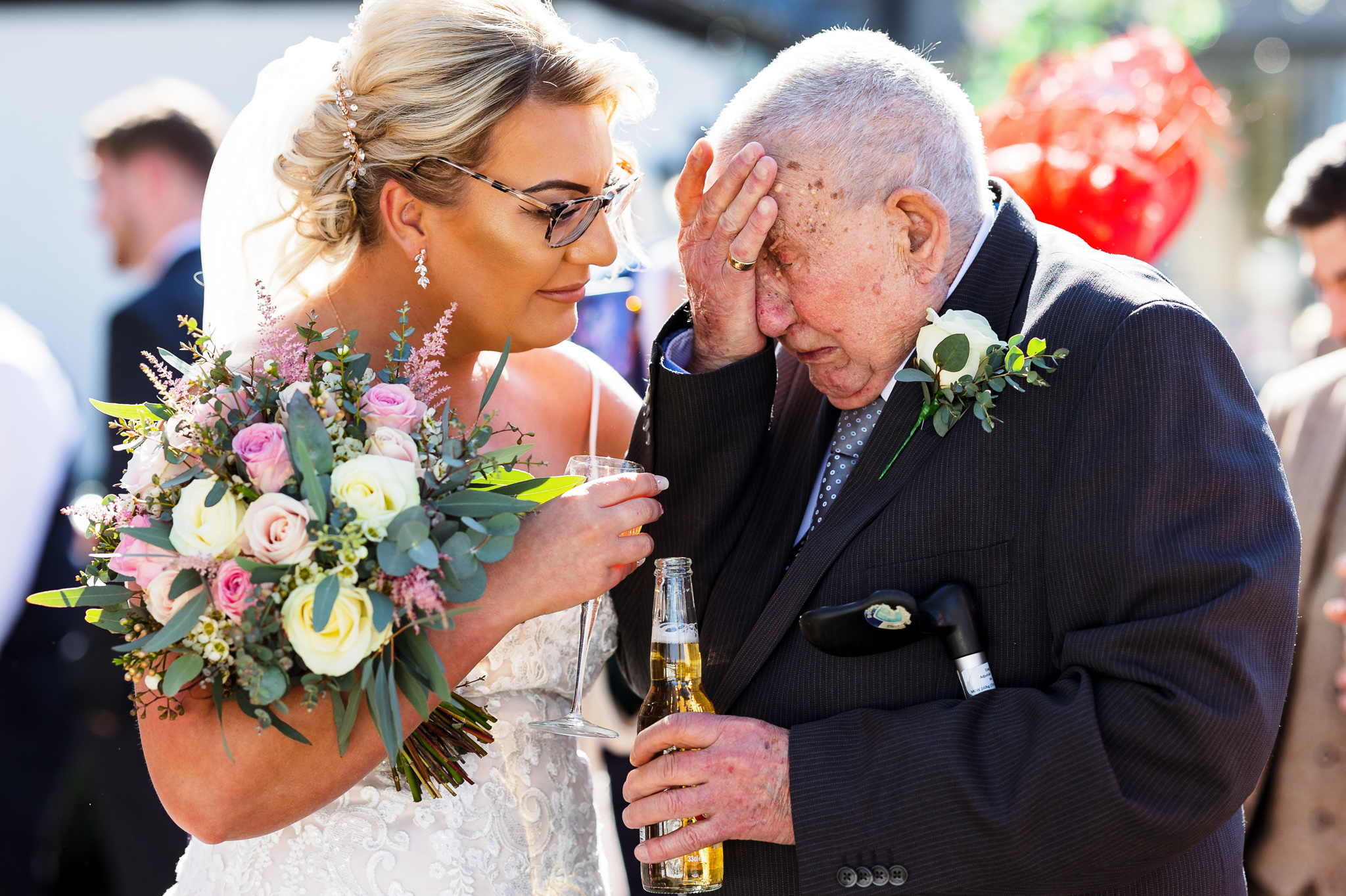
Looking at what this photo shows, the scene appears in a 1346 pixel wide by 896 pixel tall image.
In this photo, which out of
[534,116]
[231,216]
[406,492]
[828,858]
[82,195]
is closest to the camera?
[406,492]

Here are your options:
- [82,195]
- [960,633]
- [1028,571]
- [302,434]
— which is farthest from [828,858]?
[82,195]

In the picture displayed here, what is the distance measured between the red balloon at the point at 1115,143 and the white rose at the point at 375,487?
2.59 metres

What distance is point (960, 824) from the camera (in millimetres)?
1821

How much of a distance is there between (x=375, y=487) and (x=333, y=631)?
8.6 inches

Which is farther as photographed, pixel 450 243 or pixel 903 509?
pixel 450 243

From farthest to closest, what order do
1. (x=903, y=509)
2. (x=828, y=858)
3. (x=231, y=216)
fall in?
(x=231, y=216)
(x=903, y=509)
(x=828, y=858)

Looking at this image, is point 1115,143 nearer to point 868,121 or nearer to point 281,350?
point 868,121

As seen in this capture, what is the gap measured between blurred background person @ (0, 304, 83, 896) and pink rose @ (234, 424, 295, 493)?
2.82 meters

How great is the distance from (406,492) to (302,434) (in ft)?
0.61

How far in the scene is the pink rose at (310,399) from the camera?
1813 millimetres

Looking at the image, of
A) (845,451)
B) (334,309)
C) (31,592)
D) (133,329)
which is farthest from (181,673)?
(31,592)

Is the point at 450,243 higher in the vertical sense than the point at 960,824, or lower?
higher

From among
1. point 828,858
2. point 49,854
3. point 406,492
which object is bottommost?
point 49,854

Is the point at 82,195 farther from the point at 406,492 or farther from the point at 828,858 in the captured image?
the point at 828,858
